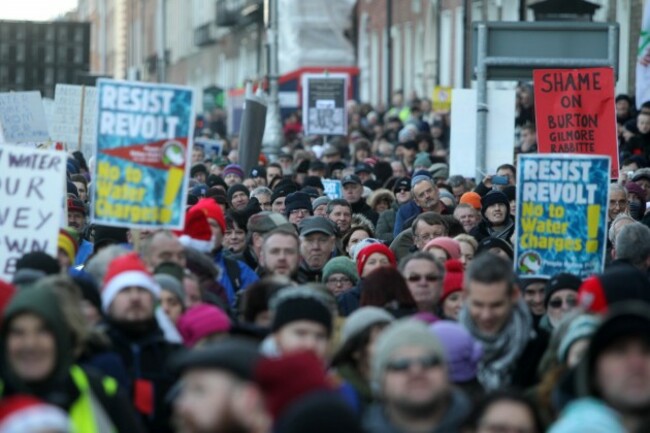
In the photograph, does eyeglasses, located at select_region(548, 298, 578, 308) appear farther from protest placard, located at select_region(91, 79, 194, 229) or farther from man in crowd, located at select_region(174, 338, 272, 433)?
man in crowd, located at select_region(174, 338, 272, 433)

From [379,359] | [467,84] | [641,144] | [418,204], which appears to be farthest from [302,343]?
[467,84]

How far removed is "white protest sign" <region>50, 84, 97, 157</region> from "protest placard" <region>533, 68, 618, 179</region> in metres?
9.72

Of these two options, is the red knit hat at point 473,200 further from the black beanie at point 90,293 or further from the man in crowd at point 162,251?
the black beanie at point 90,293

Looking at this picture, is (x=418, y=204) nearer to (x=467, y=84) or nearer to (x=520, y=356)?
(x=520, y=356)

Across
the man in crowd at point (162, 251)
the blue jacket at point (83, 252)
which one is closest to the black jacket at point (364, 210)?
the blue jacket at point (83, 252)

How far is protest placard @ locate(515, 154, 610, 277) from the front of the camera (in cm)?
1101

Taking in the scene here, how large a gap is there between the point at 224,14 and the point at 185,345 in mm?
61314

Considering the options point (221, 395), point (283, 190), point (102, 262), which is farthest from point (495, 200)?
point (221, 395)

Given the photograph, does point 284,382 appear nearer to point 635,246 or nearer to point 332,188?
point 635,246

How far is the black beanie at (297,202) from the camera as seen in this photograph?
16234 millimetres

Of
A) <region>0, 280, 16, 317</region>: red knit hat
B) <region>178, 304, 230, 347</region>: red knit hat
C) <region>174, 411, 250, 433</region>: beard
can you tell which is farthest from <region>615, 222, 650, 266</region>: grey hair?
<region>174, 411, 250, 433</region>: beard

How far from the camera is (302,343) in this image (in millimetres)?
7629

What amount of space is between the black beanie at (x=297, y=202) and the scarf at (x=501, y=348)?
7603 millimetres

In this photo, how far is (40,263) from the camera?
9.68 m
